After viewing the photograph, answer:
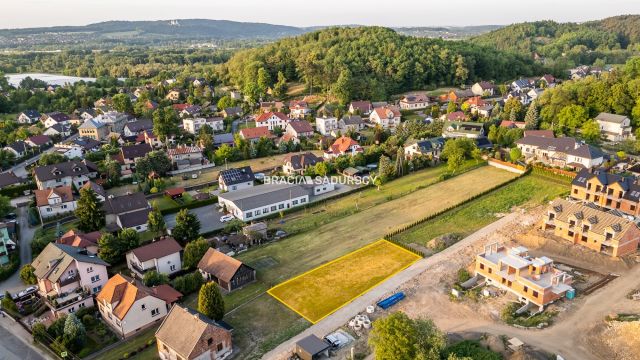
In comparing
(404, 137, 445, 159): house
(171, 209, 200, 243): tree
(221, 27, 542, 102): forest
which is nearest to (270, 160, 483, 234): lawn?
(404, 137, 445, 159): house

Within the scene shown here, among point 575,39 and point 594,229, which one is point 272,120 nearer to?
→ point 594,229

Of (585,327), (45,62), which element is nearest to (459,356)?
(585,327)

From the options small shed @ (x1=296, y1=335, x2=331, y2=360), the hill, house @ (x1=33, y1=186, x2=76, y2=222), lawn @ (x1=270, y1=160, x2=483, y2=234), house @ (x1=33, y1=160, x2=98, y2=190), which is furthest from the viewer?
the hill

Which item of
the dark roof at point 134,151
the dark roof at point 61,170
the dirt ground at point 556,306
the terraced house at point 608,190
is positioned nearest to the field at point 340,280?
the dirt ground at point 556,306

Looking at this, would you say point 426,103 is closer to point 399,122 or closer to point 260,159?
point 399,122

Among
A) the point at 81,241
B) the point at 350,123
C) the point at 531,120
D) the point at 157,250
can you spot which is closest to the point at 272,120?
the point at 350,123

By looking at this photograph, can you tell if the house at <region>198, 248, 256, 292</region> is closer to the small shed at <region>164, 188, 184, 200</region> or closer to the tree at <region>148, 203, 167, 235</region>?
the tree at <region>148, 203, 167, 235</region>

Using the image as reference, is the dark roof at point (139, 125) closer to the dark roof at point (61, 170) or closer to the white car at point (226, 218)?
the dark roof at point (61, 170)
